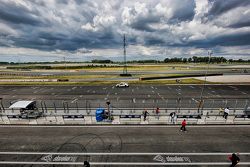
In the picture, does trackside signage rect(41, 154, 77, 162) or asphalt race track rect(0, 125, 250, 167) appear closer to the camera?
trackside signage rect(41, 154, 77, 162)

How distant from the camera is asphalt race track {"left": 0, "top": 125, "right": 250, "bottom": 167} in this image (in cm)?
1344

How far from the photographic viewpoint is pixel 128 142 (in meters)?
15.7

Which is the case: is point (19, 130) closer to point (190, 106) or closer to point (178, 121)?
point (178, 121)

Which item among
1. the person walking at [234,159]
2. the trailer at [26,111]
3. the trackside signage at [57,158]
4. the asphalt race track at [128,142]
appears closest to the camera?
the person walking at [234,159]

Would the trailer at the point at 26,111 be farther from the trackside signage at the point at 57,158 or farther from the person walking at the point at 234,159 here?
the person walking at the point at 234,159

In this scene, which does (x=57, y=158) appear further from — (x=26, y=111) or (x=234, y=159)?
(x=234, y=159)

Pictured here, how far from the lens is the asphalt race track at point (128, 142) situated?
13.4m

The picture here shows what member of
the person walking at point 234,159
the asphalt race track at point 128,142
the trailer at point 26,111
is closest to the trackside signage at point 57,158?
the asphalt race track at point 128,142

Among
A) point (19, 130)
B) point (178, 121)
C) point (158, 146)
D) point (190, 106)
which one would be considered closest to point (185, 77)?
point (190, 106)

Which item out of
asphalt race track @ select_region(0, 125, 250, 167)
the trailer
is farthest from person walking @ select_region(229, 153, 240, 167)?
the trailer

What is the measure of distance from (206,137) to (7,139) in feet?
72.5

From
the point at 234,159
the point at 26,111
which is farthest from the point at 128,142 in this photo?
the point at 26,111

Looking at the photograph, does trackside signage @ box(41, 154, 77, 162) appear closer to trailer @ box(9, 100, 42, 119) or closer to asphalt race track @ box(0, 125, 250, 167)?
asphalt race track @ box(0, 125, 250, 167)

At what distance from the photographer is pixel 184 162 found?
12758mm
